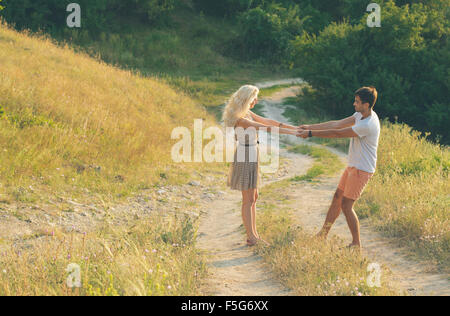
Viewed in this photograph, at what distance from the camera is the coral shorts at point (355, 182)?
555 centimetres

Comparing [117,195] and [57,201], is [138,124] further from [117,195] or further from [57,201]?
[57,201]

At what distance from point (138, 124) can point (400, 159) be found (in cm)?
703

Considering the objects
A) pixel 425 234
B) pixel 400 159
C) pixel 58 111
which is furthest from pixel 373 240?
pixel 58 111

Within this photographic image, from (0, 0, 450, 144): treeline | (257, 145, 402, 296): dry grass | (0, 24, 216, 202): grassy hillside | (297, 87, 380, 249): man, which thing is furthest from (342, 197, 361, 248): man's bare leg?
(0, 0, 450, 144): treeline

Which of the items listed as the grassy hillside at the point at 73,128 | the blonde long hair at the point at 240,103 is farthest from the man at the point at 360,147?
the grassy hillside at the point at 73,128

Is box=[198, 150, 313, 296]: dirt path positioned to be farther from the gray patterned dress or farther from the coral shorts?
the coral shorts

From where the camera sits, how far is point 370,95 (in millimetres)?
5383

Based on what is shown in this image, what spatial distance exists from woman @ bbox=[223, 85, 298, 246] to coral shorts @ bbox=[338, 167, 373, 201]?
121 centimetres

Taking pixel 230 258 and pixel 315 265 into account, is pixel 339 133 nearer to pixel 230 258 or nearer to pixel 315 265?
pixel 315 265

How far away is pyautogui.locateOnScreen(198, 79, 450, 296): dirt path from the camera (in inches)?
189

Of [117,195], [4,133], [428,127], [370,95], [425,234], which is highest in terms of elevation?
[370,95]

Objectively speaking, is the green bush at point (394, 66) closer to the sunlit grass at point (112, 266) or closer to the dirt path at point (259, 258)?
the dirt path at point (259, 258)

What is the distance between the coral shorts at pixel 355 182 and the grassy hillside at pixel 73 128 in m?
4.64

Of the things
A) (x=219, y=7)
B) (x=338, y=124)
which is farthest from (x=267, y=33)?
(x=338, y=124)
